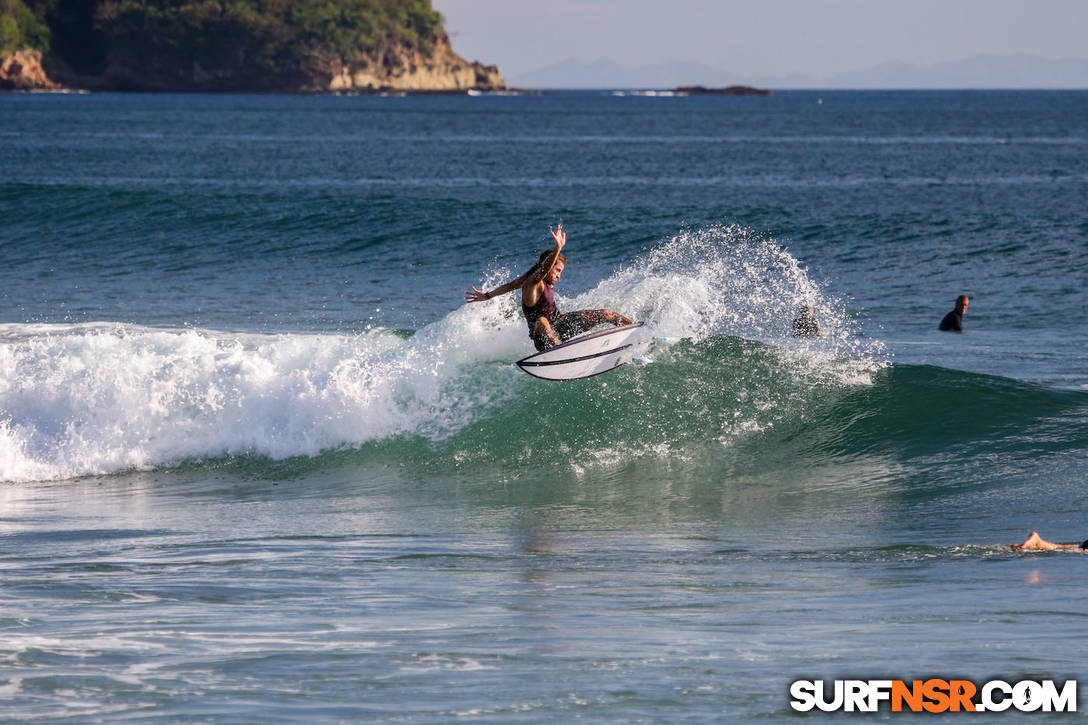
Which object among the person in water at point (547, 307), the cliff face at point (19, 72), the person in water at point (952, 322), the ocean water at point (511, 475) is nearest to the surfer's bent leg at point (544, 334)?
the person in water at point (547, 307)

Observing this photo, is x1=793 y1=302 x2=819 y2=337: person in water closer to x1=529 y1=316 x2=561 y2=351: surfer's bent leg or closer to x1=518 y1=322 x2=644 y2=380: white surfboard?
x1=518 y1=322 x2=644 y2=380: white surfboard

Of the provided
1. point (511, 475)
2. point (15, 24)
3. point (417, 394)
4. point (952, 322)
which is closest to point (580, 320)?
point (511, 475)

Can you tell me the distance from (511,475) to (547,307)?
177cm

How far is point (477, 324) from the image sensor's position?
14.5 metres

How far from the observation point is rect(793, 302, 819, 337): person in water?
16.7 meters

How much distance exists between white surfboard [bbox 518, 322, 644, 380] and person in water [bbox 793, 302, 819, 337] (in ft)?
14.9

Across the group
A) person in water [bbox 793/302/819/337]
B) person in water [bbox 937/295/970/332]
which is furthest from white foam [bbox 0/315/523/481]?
person in water [bbox 937/295/970/332]

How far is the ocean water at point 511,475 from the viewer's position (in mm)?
6469

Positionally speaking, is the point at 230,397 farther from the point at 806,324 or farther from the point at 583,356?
the point at 806,324

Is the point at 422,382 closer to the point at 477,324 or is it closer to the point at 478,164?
the point at 477,324

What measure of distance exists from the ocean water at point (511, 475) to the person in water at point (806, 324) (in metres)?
0.18

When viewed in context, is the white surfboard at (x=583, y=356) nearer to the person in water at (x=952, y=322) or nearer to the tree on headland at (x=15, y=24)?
the person in water at (x=952, y=322)

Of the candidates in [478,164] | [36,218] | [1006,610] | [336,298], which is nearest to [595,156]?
[478,164]

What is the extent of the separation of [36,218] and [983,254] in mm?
23514
